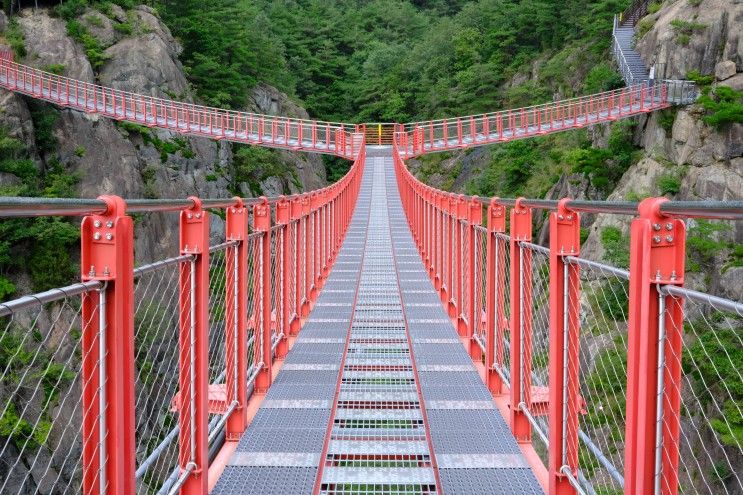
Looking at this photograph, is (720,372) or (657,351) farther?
(720,372)

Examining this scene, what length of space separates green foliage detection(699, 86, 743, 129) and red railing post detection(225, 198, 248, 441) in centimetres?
1914

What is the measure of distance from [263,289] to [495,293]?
5.59 ft

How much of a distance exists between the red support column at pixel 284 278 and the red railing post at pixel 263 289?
2.80 feet

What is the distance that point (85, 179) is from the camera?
77.5 feet

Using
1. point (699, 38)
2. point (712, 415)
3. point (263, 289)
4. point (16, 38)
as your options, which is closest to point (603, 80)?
point (699, 38)

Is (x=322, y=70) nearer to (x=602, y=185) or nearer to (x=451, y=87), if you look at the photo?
(x=451, y=87)

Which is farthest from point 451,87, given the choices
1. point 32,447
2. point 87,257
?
point 87,257

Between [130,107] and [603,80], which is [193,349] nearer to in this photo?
[130,107]

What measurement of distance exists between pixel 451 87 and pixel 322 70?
14.3m

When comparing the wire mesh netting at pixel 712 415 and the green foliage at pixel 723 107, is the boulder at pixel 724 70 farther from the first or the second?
the wire mesh netting at pixel 712 415

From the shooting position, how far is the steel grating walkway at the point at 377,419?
3.78 meters

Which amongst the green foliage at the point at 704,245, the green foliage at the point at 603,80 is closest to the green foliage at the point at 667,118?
the green foliage at the point at 603,80

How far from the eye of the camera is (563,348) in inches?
125

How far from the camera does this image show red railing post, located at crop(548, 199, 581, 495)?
308 cm
